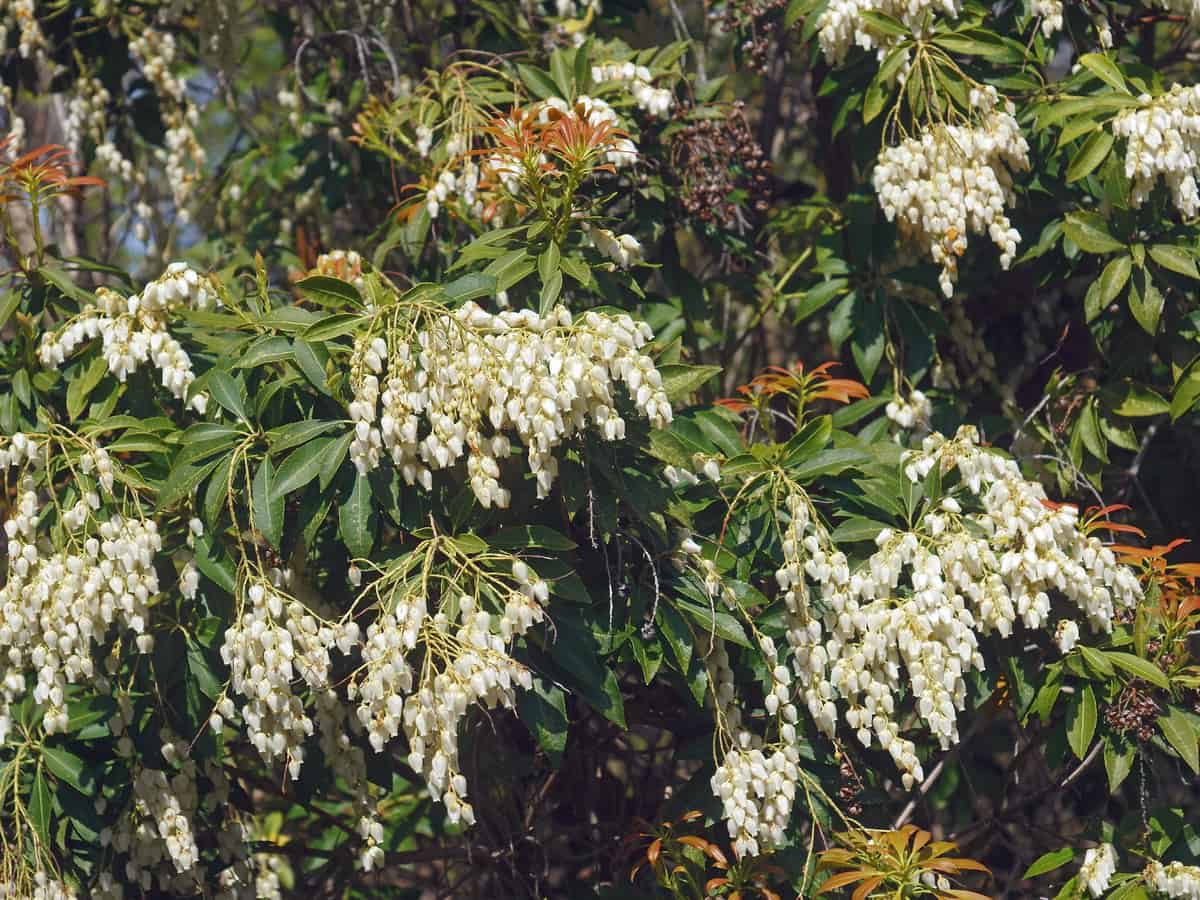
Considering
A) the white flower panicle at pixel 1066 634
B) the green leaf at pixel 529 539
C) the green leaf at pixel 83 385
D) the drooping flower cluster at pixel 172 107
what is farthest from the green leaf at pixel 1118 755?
the drooping flower cluster at pixel 172 107

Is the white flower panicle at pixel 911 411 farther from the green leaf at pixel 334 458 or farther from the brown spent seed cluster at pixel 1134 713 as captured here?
the green leaf at pixel 334 458

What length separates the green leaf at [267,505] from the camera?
8.82 feet

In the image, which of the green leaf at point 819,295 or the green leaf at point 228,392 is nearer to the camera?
the green leaf at point 228,392

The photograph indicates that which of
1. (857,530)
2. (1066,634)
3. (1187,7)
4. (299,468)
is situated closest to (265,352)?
(299,468)

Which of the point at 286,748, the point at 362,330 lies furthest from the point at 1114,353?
the point at 286,748

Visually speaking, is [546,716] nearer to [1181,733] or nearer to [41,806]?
[41,806]

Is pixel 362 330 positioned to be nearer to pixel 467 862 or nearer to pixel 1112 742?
pixel 467 862

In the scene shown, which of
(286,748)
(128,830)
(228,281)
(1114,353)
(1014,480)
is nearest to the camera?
(286,748)

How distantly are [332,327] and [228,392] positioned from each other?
0.29 meters

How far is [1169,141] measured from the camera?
3.07 meters

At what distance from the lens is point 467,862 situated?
356cm

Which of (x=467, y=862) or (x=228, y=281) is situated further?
(x=228, y=281)

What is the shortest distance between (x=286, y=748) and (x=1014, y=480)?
1635 mm

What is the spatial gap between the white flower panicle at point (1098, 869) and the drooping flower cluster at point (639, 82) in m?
2.14
